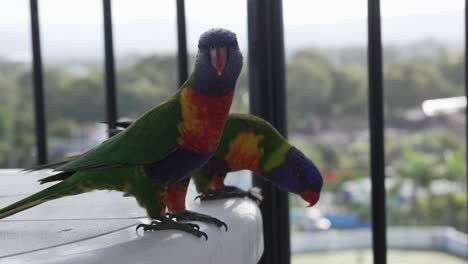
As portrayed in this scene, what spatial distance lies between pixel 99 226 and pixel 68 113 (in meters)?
9.18

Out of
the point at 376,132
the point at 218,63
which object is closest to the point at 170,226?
the point at 218,63

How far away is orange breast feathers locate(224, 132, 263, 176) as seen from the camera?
63 centimetres

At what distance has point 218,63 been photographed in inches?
18.6

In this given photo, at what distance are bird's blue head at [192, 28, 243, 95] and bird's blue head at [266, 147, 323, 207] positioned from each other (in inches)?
6.7

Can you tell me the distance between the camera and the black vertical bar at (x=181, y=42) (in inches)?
29.5

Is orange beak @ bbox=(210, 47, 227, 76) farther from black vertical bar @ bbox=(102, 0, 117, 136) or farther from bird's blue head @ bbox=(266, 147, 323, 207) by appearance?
black vertical bar @ bbox=(102, 0, 117, 136)

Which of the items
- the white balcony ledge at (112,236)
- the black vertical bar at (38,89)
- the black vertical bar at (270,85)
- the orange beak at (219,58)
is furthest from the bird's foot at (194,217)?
the black vertical bar at (38,89)

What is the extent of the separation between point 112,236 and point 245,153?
0.83 ft

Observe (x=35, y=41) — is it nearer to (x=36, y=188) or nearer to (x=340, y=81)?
(x=36, y=188)

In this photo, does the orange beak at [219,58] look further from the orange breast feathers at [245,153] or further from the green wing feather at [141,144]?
the orange breast feathers at [245,153]

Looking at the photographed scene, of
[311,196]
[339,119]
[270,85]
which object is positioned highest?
[270,85]

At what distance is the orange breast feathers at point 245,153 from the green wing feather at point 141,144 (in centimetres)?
14

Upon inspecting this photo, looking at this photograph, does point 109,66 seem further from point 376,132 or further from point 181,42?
point 376,132

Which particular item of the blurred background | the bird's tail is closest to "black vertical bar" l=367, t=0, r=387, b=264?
the bird's tail
